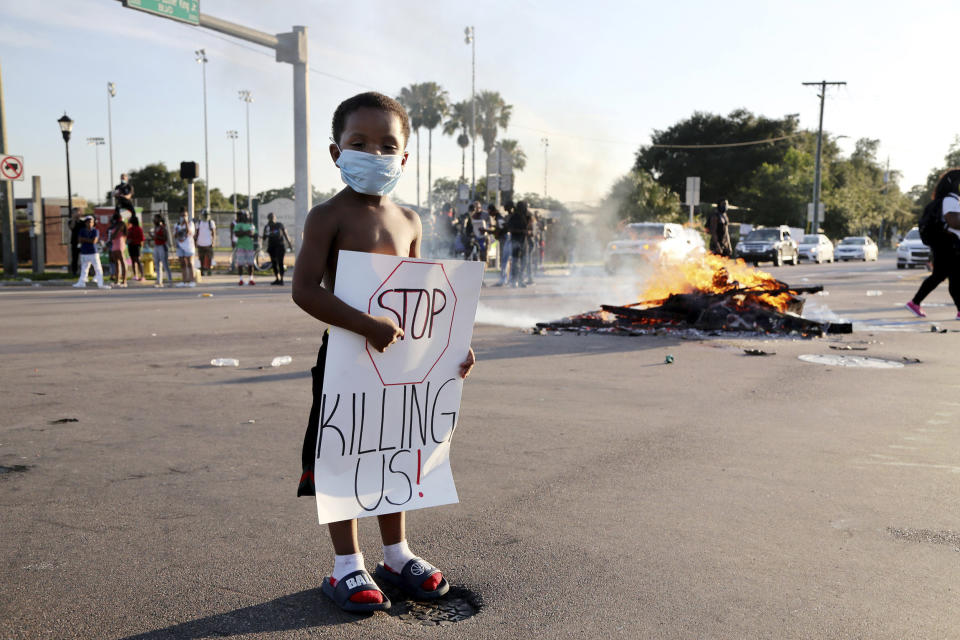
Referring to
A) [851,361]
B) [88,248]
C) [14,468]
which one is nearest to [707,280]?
[851,361]

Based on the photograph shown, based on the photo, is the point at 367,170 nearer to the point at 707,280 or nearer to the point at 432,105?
the point at 707,280

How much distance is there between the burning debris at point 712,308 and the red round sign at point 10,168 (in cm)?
1555

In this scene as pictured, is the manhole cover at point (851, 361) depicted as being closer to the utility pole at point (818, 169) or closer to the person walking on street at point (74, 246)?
the person walking on street at point (74, 246)

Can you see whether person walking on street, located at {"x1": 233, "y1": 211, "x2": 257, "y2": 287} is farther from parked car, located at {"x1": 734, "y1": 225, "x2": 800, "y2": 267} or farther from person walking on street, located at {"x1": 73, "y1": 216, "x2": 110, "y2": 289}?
parked car, located at {"x1": 734, "y1": 225, "x2": 800, "y2": 267}

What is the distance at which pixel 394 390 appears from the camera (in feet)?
9.20

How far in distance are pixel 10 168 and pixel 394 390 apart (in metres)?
20.9

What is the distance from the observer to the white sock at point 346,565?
2.78m

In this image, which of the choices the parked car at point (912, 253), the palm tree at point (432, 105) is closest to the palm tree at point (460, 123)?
the palm tree at point (432, 105)

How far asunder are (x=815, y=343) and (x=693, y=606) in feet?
26.2

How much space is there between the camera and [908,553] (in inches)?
129

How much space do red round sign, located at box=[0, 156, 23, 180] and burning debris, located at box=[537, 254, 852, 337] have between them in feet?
51.0

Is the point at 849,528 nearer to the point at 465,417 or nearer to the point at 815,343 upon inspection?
the point at 465,417

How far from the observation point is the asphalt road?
2732 millimetres

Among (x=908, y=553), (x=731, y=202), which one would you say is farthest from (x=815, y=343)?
(x=731, y=202)
